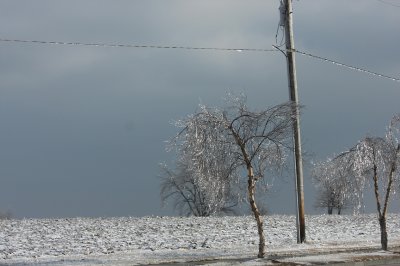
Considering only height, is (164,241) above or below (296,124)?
below

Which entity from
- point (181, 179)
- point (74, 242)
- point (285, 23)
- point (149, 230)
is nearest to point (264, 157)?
point (285, 23)

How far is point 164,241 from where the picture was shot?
24.3 metres

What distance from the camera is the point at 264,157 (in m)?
18.3

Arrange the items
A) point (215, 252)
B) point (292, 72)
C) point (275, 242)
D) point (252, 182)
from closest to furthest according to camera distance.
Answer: point (252, 182) → point (215, 252) → point (292, 72) → point (275, 242)

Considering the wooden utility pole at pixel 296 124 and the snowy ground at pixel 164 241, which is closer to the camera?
the snowy ground at pixel 164 241

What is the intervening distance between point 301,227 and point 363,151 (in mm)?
4035

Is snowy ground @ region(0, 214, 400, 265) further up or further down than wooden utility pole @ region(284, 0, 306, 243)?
further down

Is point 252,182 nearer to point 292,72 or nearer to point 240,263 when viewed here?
point 240,263

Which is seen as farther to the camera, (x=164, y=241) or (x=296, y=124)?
(x=164, y=241)

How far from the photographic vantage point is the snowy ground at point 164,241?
736 inches

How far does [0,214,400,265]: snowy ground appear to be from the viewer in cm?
1870

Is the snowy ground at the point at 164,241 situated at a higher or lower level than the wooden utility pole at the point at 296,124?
lower

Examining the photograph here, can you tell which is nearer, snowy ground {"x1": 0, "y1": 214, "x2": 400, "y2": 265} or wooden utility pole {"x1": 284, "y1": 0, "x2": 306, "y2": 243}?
snowy ground {"x1": 0, "y1": 214, "x2": 400, "y2": 265}

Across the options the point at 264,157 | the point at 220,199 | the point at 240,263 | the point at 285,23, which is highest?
the point at 285,23
